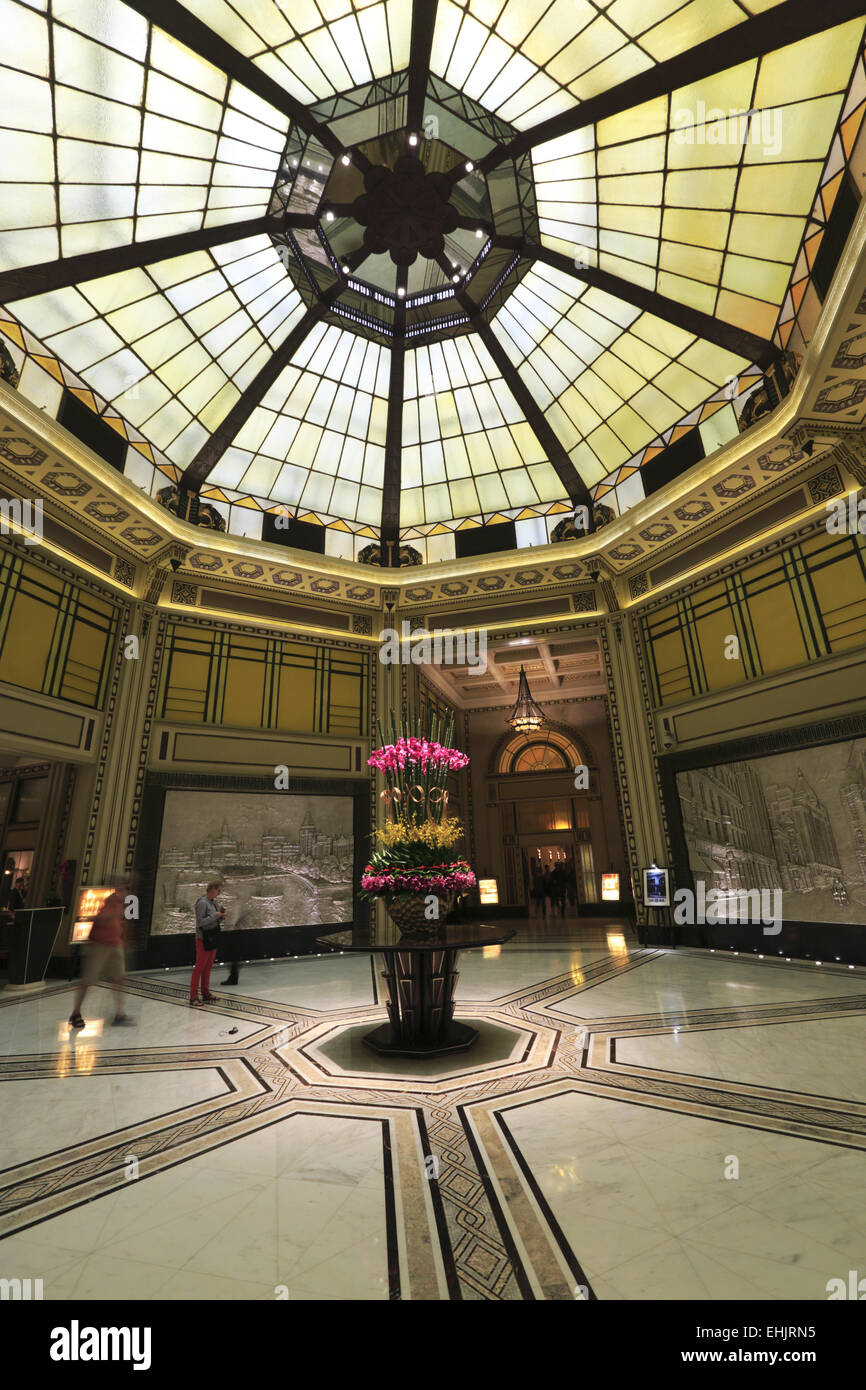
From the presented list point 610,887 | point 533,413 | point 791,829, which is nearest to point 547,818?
point 610,887

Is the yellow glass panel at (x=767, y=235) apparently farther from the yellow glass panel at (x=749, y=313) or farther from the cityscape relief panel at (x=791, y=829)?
the cityscape relief panel at (x=791, y=829)

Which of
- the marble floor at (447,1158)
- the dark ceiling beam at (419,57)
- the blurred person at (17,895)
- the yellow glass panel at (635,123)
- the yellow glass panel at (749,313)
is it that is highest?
the dark ceiling beam at (419,57)

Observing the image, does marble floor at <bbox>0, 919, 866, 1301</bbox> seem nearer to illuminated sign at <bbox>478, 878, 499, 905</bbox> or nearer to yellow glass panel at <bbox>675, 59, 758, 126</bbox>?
yellow glass panel at <bbox>675, 59, 758, 126</bbox>

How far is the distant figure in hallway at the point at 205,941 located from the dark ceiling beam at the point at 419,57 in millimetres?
8957

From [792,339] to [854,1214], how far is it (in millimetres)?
8234

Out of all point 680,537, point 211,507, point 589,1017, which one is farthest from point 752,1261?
point 211,507

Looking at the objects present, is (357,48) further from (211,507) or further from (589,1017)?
(589,1017)

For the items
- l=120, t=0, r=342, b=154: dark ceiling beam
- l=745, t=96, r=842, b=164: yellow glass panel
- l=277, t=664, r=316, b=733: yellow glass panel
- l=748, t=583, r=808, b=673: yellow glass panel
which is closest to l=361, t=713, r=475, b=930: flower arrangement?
l=748, t=583, r=808, b=673: yellow glass panel

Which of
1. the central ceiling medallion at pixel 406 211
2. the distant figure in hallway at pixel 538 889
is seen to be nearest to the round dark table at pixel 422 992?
the central ceiling medallion at pixel 406 211

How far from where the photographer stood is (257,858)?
9008mm

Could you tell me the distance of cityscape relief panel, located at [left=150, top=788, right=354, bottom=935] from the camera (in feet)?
27.8

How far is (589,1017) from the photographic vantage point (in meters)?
4.66

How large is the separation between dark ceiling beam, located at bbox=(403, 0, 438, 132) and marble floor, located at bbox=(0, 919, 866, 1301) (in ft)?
30.9

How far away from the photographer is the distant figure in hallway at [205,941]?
18.1 feet
